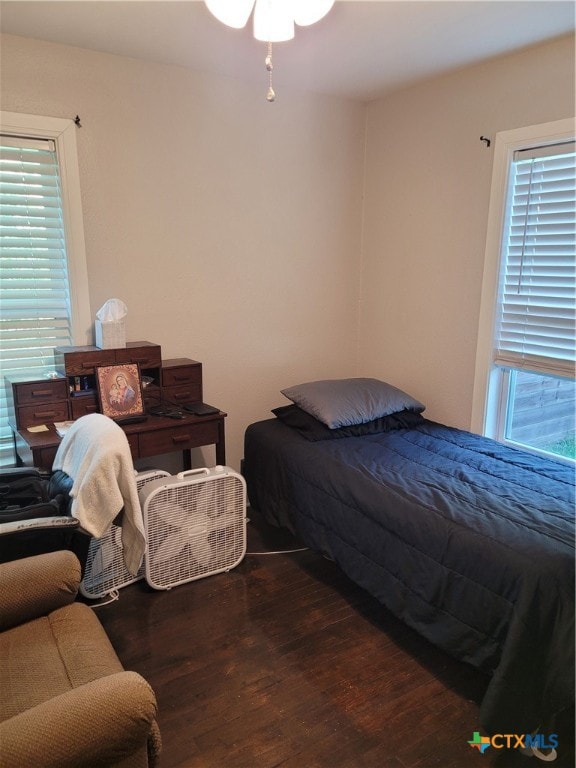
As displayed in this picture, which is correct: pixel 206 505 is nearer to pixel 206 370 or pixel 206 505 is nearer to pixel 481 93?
pixel 206 370

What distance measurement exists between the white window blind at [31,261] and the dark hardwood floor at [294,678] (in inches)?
50.3

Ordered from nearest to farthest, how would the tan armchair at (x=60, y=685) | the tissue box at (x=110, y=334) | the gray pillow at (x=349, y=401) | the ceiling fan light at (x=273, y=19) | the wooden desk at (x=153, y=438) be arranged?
the tan armchair at (x=60, y=685)
the ceiling fan light at (x=273, y=19)
the wooden desk at (x=153, y=438)
the tissue box at (x=110, y=334)
the gray pillow at (x=349, y=401)

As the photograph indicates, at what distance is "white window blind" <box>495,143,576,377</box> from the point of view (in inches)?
97.0

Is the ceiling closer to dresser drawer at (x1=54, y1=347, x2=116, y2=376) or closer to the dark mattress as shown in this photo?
dresser drawer at (x1=54, y1=347, x2=116, y2=376)

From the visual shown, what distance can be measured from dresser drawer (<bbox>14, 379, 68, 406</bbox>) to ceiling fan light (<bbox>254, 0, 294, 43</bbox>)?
169cm

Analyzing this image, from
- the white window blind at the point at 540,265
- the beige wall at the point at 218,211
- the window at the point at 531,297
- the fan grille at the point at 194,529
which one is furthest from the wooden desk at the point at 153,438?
the white window blind at the point at 540,265

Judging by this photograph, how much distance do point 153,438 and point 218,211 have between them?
135 centimetres

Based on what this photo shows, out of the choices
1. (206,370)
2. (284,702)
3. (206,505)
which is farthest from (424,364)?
(284,702)

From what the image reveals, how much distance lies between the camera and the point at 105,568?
96.7 inches

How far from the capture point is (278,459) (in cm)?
291

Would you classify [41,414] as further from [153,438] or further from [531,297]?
[531,297]

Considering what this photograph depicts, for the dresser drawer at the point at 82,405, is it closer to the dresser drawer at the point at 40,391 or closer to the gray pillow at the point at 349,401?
the dresser drawer at the point at 40,391

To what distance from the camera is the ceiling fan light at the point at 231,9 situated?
174 cm

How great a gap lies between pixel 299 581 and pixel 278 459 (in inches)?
24.8
